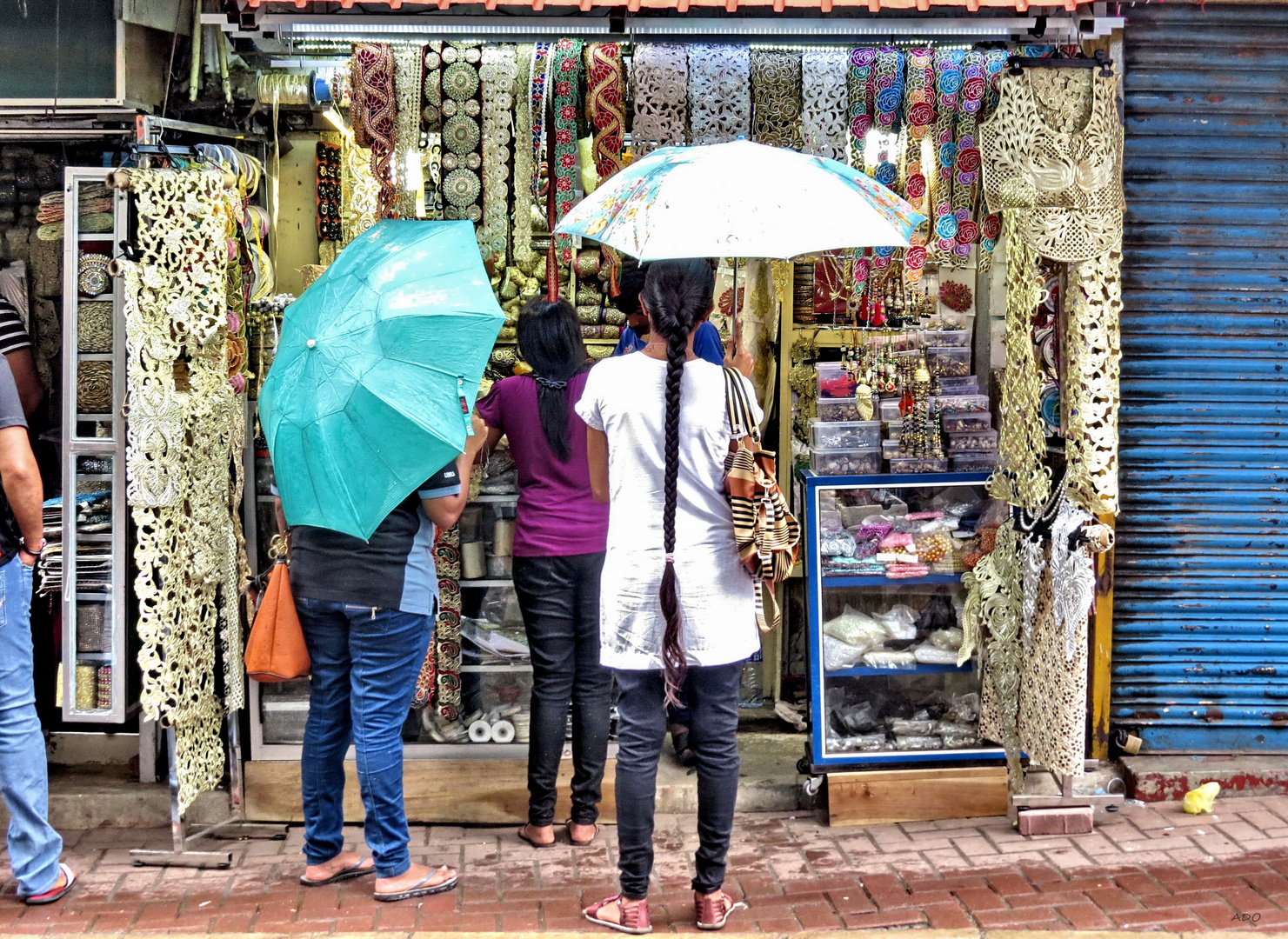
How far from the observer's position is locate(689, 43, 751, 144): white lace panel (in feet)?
15.8

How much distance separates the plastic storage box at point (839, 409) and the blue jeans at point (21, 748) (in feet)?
10.4

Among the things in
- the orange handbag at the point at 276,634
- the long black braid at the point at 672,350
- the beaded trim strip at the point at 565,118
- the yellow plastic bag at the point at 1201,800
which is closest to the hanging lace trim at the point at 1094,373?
the yellow plastic bag at the point at 1201,800

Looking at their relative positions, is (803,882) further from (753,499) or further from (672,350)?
(672,350)

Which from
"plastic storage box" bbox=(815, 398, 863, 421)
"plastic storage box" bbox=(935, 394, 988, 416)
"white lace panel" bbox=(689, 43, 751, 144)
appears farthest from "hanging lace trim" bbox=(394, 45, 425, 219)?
"plastic storage box" bbox=(935, 394, 988, 416)

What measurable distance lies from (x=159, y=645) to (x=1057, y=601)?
11.3 feet

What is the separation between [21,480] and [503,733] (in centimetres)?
217

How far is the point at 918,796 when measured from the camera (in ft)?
17.3

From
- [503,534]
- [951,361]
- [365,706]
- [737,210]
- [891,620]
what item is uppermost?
[737,210]

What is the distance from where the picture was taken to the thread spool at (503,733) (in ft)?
17.7

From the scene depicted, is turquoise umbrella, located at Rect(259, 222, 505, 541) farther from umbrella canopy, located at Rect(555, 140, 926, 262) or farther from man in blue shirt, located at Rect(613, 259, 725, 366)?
man in blue shirt, located at Rect(613, 259, 725, 366)

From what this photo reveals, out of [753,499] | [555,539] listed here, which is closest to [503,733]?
[555,539]

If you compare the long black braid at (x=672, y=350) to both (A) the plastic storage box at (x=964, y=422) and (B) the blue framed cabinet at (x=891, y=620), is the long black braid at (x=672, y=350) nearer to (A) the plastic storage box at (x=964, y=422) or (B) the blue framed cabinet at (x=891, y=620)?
(B) the blue framed cabinet at (x=891, y=620)

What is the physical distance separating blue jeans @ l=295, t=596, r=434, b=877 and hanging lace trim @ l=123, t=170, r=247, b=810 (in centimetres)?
66

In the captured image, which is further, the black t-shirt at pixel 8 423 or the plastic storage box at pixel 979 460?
the plastic storage box at pixel 979 460
